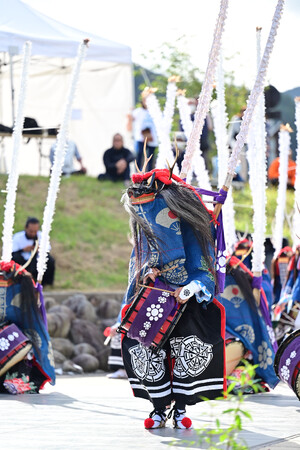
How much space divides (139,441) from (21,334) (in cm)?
244

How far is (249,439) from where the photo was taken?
454cm

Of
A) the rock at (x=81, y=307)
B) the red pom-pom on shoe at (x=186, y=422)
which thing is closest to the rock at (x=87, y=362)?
the rock at (x=81, y=307)

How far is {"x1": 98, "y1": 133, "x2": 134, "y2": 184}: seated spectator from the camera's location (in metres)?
13.7

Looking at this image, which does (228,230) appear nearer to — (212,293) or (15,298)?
(15,298)

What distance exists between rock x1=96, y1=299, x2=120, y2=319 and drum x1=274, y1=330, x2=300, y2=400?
565 cm

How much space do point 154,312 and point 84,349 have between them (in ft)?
17.2

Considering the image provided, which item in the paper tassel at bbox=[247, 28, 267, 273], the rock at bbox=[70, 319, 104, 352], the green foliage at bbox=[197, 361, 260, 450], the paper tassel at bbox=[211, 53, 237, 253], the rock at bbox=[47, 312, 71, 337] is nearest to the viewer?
the green foliage at bbox=[197, 361, 260, 450]

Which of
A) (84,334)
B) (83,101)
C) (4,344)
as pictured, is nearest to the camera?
(4,344)

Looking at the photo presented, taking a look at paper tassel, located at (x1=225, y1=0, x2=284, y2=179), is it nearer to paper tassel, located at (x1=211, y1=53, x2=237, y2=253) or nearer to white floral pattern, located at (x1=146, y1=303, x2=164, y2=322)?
white floral pattern, located at (x1=146, y1=303, x2=164, y2=322)

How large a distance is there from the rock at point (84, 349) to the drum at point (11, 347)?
318 centimetres

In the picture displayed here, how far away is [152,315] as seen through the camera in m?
4.90

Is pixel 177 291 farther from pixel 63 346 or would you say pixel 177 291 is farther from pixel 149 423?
pixel 63 346

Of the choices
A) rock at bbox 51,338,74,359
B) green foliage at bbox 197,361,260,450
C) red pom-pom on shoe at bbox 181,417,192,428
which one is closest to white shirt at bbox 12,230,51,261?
rock at bbox 51,338,74,359

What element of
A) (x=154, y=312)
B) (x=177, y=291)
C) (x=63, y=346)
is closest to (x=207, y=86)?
(x=177, y=291)
